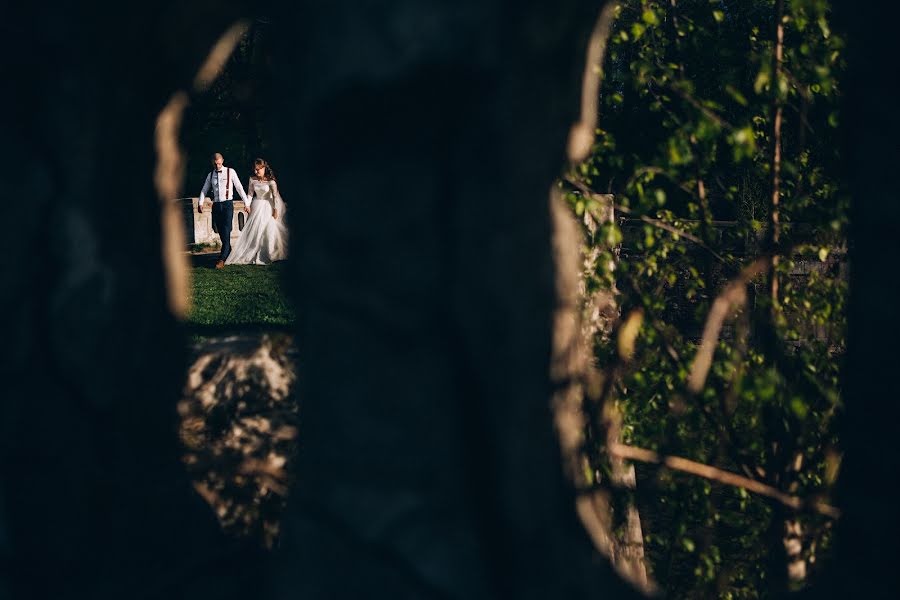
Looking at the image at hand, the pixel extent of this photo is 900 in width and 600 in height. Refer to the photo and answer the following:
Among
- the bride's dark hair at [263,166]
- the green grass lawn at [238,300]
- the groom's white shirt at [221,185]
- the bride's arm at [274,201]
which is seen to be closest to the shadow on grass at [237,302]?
the green grass lawn at [238,300]

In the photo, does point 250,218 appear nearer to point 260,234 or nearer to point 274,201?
point 260,234

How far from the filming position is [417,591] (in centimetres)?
166

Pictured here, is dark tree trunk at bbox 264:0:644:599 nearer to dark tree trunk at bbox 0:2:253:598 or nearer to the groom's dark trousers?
dark tree trunk at bbox 0:2:253:598

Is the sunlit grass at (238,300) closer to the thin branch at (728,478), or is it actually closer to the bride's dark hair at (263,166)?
the bride's dark hair at (263,166)

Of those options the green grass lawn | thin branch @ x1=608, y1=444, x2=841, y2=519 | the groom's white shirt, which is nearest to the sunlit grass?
the green grass lawn

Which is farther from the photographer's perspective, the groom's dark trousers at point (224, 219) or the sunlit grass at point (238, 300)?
the groom's dark trousers at point (224, 219)

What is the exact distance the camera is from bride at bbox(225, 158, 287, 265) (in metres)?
15.2

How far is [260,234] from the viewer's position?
50.1 feet

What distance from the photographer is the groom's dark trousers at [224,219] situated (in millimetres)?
14641

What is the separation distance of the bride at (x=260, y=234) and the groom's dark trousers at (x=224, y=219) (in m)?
0.16

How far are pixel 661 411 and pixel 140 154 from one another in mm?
2746

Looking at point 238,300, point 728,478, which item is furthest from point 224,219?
point 728,478

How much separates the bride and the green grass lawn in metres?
1.06

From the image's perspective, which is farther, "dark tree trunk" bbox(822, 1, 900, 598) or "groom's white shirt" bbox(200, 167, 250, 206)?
"groom's white shirt" bbox(200, 167, 250, 206)
